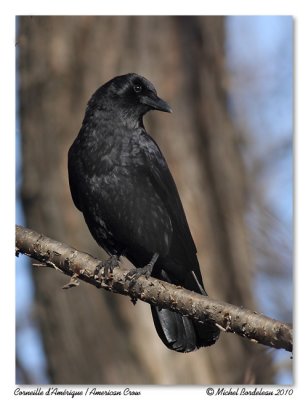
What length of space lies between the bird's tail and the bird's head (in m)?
0.87

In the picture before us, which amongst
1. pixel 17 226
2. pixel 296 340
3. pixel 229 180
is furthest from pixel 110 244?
pixel 229 180

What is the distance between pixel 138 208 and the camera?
5.25 meters

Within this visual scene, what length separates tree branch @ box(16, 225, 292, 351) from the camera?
4.53 m

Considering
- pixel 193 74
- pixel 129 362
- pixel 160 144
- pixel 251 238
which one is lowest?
pixel 129 362

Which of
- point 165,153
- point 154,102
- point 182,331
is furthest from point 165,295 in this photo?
point 165,153

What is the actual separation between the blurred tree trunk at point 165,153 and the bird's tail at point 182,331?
0.72 meters

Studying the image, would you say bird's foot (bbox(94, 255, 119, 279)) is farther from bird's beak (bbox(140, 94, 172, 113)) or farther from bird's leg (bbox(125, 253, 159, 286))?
bird's beak (bbox(140, 94, 172, 113))

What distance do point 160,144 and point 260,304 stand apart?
1220mm

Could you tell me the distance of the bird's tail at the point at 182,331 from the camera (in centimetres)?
525

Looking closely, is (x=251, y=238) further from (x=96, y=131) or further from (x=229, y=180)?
(x=96, y=131)

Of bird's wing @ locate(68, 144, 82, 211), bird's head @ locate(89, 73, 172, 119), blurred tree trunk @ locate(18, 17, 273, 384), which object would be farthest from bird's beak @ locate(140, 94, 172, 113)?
blurred tree trunk @ locate(18, 17, 273, 384)

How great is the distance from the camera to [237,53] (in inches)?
246
